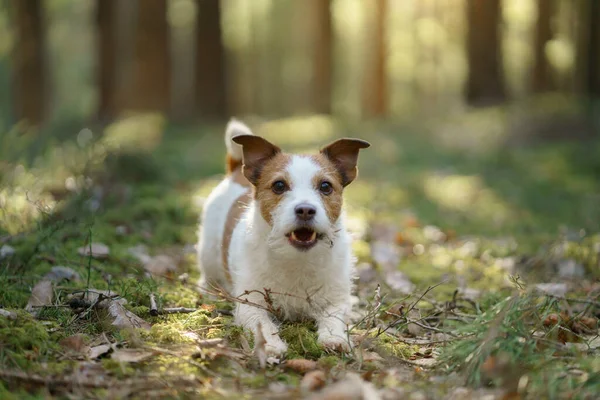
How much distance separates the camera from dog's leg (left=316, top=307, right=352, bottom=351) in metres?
3.80

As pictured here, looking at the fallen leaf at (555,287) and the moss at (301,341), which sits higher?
the moss at (301,341)

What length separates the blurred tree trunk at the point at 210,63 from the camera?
17922 millimetres

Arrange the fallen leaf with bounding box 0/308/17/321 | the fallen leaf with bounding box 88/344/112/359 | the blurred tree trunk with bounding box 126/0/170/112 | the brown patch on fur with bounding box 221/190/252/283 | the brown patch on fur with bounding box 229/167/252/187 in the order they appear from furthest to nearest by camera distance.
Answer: the blurred tree trunk with bounding box 126/0/170/112
the brown patch on fur with bounding box 229/167/252/187
the brown patch on fur with bounding box 221/190/252/283
the fallen leaf with bounding box 0/308/17/321
the fallen leaf with bounding box 88/344/112/359

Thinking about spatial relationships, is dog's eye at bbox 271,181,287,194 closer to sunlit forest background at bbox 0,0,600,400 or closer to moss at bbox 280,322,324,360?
sunlit forest background at bbox 0,0,600,400

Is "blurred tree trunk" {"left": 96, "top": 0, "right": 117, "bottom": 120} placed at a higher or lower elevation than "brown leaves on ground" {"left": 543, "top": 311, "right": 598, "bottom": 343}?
higher

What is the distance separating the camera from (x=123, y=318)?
386cm

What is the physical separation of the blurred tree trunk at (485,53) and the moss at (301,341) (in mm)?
15783

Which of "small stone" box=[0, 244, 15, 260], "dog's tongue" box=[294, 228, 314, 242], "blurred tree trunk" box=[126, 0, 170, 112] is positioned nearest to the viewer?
"dog's tongue" box=[294, 228, 314, 242]

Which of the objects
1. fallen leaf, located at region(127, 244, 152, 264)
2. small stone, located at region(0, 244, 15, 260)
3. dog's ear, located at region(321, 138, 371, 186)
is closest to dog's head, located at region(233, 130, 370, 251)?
dog's ear, located at region(321, 138, 371, 186)

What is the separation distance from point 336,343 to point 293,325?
48 cm

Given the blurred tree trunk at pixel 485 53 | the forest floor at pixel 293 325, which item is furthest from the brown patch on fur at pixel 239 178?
the blurred tree trunk at pixel 485 53

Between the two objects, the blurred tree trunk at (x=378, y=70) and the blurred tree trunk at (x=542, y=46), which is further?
the blurred tree trunk at (x=378, y=70)

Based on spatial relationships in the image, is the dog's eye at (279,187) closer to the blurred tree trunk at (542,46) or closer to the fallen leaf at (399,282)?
the fallen leaf at (399,282)

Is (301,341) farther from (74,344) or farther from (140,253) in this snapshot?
(140,253)
